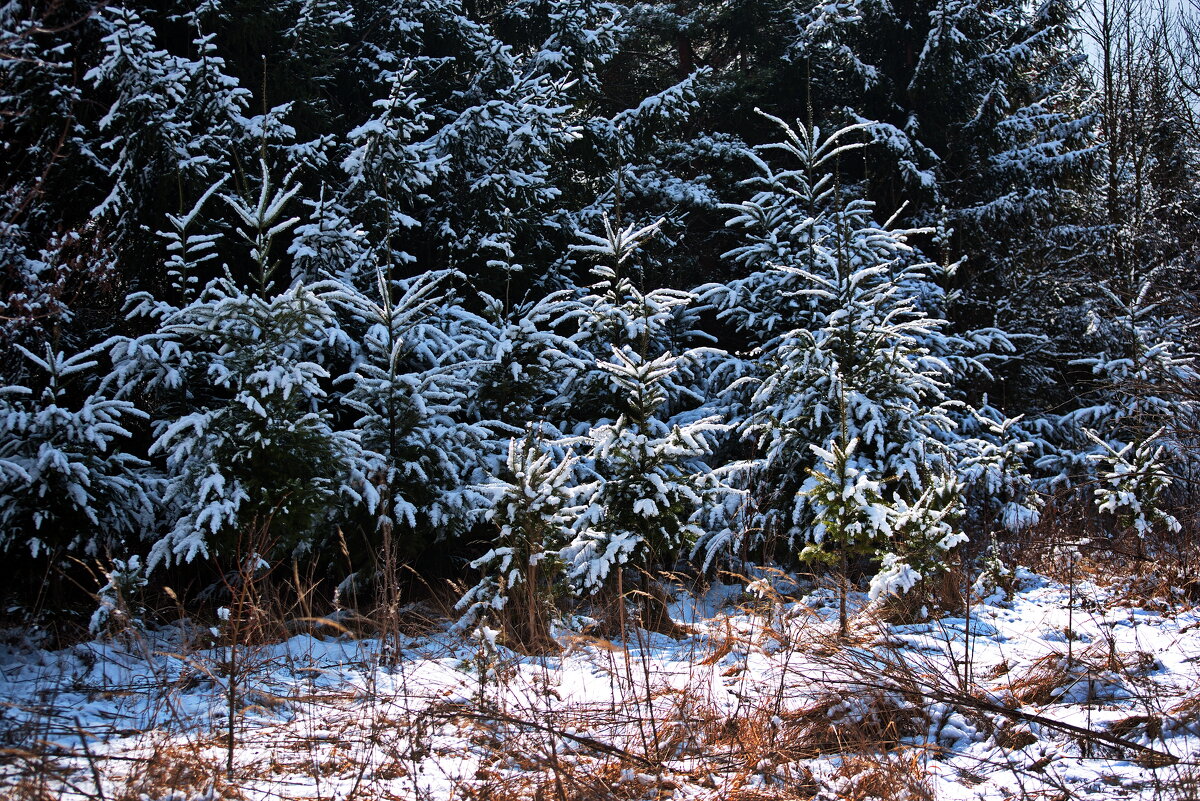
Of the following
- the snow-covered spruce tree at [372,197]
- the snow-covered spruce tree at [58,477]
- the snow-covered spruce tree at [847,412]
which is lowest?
the snow-covered spruce tree at [58,477]

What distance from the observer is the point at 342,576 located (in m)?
6.41

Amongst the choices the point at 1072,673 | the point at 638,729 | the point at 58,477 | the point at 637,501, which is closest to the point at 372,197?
the point at 58,477

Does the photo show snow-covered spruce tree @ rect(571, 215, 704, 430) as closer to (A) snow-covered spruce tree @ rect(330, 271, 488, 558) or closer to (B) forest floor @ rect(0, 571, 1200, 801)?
(A) snow-covered spruce tree @ rect(330, 271, 488, 558)

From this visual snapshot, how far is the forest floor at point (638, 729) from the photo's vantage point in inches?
96.1

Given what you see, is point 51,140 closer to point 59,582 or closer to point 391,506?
point 59,582

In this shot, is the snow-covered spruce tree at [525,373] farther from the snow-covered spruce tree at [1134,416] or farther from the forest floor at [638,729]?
the snow-covered spruce tree at [1134,416]

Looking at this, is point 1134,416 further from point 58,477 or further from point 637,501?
point 58,477

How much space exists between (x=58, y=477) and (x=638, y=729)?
4.74 m

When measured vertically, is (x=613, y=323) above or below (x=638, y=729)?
above

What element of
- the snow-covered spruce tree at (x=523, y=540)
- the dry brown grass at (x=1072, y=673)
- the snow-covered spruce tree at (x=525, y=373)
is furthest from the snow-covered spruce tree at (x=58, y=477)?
the dry brown grass at (x=1072, y=673)

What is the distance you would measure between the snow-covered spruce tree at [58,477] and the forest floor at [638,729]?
72.8 inches

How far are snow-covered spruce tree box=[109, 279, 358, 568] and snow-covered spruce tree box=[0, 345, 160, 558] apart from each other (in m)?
0.40

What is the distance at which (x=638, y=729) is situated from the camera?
3.03 m

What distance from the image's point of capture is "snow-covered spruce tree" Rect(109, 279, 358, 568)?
215 inches
